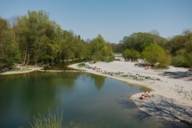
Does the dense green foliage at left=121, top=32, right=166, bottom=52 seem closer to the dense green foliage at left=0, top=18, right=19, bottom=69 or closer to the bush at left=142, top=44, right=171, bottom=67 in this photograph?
the bush at left=142, top=44, right=171, bottom=67

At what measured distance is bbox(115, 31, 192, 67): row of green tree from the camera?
1760 inches

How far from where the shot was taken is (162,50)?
173 ft

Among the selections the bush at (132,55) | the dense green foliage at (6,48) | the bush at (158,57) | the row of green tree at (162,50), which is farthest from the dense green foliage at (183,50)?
the dense green foliage at (6,48)

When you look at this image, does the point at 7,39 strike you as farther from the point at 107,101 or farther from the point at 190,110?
the point at 190,110

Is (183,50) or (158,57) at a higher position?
(183,50)

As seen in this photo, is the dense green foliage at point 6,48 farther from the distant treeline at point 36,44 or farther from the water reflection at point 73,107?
the water reflection at point 73,107

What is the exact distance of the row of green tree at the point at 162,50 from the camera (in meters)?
44.7

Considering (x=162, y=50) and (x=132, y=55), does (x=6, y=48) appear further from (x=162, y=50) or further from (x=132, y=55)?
(x=132, y=55)

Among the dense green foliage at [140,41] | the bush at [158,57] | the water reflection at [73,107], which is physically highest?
the dense green foliage at [140,41]

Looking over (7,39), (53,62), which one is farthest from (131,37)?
(7,39)

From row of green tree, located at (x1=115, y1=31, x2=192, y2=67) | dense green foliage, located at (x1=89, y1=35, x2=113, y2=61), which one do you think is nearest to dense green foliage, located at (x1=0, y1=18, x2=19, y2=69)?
row of green tree, located at (x1=115, y1=31, x2=192, y2=67)

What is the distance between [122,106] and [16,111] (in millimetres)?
9009

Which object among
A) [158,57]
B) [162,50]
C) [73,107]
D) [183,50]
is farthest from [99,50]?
[73,107]

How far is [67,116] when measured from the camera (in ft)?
53.2
